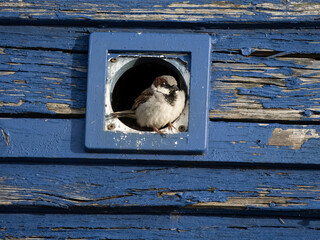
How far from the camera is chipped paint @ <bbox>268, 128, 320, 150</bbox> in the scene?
232 cm

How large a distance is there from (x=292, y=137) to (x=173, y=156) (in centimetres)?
58

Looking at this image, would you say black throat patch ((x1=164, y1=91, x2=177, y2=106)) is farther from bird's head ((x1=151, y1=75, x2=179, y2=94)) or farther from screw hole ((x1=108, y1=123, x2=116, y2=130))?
screw hole ((x1=108, y1=123, x2=116, y2=130))

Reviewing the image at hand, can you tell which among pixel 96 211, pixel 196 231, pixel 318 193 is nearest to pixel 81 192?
pixel 96 211

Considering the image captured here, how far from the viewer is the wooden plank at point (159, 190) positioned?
7.58ft

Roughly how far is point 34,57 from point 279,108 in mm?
1223

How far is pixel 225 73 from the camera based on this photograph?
2.38 metres

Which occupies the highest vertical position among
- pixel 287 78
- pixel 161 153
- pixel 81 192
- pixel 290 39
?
pixel 290 39

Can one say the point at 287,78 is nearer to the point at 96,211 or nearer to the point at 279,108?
the point at 279,108

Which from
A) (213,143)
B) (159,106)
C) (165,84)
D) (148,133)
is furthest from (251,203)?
(165,84)

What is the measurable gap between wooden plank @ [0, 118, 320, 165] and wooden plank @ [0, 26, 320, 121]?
57 mm

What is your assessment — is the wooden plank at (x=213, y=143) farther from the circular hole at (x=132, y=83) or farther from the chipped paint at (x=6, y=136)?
the circular hole at (x=132, y=83)

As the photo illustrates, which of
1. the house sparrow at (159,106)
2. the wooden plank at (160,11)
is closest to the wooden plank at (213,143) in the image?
the house sparrow at (159,106)

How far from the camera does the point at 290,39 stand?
7.77 feet

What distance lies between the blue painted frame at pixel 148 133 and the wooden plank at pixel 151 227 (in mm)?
347
